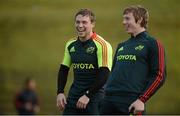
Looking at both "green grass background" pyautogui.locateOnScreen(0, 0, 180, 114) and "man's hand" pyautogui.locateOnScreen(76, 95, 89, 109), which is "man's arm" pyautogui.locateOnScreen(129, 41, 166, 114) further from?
"green grass background" pyautogui.locateOnScreen(0, 0, 180, 114)

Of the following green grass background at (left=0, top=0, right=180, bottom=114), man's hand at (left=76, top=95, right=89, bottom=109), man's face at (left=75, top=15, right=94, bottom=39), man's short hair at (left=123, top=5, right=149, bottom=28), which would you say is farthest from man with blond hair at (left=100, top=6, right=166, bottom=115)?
green grass background at (left=0, top=0, right=180, bottom=114)

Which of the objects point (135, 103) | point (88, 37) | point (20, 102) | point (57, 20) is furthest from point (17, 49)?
point (135, 103)

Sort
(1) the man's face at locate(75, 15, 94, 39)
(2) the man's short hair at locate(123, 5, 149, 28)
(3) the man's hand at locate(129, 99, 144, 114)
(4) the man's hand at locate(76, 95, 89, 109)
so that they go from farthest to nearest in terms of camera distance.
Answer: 1. (1) the man's face at locate(75, 15, 94, 39)
2. (4) the man's hand at locate(76, 95, 89, 109)
3. (2) the man's short hair at locate(123, 5, 149, 28)
4. (3) the man's hand at locate(129, 99, 144, 114)

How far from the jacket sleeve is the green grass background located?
43.1 feet

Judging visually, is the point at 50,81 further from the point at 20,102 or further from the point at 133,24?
the point at 133,24

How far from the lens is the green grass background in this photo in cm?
2003

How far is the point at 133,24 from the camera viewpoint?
21.6 feet

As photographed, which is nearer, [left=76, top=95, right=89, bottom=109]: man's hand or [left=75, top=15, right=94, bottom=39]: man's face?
[left=76, top=95, right=89, bottom=109]: man's hand

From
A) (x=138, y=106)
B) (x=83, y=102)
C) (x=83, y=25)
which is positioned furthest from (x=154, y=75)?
(x=83, y=25)

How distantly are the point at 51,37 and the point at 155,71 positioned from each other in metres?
14.7

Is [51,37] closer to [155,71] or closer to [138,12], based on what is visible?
[138,12]

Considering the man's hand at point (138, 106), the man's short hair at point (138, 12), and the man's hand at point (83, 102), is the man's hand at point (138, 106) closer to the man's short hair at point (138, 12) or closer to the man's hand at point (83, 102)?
the man's short hair at point (138, 12)

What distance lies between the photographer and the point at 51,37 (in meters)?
20.9

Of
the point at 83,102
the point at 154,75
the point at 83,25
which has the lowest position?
the point at 83,102
